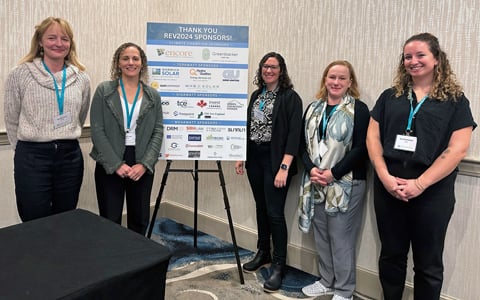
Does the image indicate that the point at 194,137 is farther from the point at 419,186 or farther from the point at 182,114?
the point at 419,186

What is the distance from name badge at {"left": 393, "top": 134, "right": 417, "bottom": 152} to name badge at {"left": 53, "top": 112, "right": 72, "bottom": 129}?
1.82 metres

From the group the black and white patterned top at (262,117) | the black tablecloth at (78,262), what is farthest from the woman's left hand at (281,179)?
the black tablecloth at (78,262)

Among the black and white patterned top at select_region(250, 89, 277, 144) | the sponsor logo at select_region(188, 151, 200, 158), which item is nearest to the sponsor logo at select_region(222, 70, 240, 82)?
the black and white patterned top at select_region(250, 89, 277, 144)

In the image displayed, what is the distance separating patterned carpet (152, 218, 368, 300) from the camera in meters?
2.55

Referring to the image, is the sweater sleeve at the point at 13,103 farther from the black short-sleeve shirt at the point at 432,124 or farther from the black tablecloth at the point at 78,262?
the black short-sleeve shirt at the point at 432,124

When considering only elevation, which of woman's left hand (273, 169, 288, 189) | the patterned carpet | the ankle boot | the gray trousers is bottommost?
the patterned carpet

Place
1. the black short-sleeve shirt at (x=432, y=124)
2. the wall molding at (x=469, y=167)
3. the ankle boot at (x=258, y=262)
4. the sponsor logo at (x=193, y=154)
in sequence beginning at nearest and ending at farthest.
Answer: the black short-sleeve shirt at (x=432, y=124), the wall molding at (x=469, y=167), the sponsor logo at (x=193, y=154), the ankle boot at (x=258, y=262)

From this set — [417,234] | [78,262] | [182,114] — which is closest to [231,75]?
[182,114]

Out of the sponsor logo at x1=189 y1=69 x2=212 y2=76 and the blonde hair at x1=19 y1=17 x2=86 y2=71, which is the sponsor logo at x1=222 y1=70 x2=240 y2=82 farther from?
the blonde hair at x1=19 y1=17 x2=86 y2=71

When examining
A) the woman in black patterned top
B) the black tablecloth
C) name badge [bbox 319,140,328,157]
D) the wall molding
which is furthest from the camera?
the woman in black patterned top

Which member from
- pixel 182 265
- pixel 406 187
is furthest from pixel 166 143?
pixel 406 187

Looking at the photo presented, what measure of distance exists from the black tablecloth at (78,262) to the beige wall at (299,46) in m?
1.58

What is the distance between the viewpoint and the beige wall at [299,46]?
2.18 metres

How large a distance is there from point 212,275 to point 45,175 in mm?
1301
